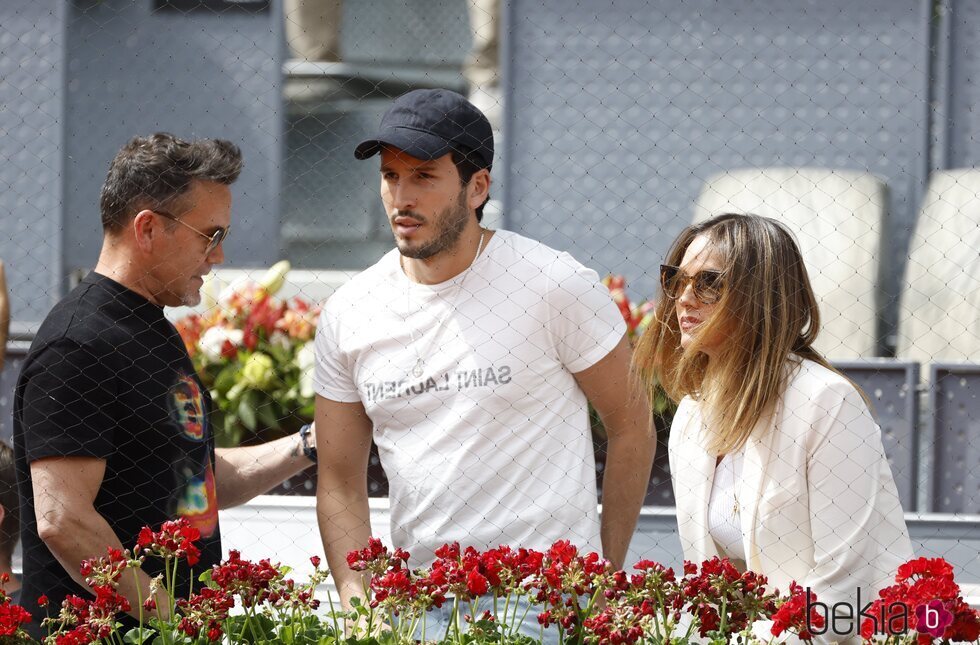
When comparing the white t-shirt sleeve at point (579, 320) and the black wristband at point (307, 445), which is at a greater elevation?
the white t-shirt sleeve at point (579, 320)

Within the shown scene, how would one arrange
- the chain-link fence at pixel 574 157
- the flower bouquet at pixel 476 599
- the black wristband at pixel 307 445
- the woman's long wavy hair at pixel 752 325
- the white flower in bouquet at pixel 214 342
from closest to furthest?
the flower bouquet at pixel 476 599
the woman's long wavy hair at pixel 752 325
the black wristband at pixel 307 445
the chain-link fence at pixel 574 157
the white flower in bouquet at pixel 214 342

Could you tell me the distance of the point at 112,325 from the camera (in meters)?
2.05

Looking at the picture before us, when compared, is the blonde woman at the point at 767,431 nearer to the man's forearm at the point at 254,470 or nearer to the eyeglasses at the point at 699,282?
the eyeglasses at the point at 699,282

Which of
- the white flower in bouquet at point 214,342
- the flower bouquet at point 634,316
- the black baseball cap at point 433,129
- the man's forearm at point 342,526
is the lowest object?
the man's forearm at point 342,526

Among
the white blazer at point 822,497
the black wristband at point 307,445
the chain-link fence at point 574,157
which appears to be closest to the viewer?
the white blazer at point 822,497

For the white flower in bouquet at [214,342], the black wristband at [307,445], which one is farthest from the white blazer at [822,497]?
the white flower in bouquet at [214,342]

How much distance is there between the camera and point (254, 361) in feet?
10.3

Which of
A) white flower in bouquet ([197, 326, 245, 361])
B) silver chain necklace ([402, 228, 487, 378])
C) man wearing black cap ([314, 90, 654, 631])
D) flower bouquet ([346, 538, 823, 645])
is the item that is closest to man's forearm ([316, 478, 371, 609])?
man wearing black cap ([314, 90, 654, 631])

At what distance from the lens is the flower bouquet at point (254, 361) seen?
3078 millimetres

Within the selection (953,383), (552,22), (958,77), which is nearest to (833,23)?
(958,77)

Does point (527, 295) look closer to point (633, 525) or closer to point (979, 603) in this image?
point (633, 525)

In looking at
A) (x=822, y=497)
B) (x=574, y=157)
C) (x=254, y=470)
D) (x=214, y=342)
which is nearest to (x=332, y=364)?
(x=254, y=470)

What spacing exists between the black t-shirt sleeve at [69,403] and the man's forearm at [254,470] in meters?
0.40

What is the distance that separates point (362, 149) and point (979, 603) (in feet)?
4.81
